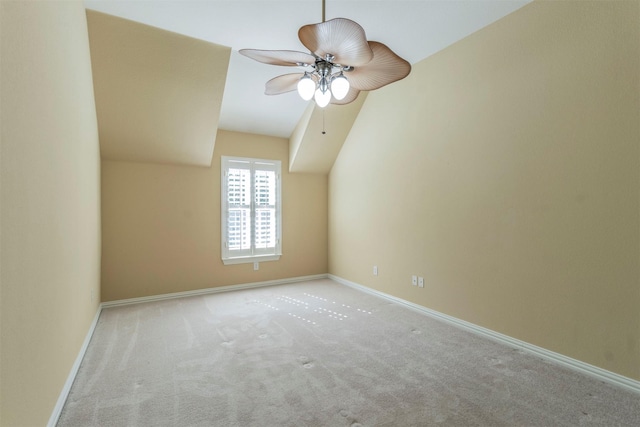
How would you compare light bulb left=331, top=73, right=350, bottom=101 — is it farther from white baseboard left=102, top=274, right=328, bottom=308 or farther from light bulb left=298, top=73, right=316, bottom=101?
white baseboard left=102, top=274, right=328, bottom=308

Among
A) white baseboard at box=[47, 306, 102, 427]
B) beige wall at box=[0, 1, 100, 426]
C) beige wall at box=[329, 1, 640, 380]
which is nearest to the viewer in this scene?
beige wall at box=[0, 1, 100, 426]

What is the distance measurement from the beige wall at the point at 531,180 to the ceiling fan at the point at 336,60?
1.40 metres

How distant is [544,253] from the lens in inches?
99.1

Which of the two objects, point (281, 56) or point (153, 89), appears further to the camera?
point (153, 89)

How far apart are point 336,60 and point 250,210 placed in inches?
135

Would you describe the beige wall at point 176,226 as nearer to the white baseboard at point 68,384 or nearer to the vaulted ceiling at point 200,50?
the vaulted ceiling at point 200,50

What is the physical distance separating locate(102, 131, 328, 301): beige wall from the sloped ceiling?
362 millimetres

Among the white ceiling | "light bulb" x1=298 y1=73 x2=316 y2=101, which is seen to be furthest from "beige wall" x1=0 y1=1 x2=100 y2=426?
"light bulb" x1=298 y1=73 x2=316 y2=101

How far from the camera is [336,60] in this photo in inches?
73.4

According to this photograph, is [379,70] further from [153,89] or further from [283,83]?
[153,89]

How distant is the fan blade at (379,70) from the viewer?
1.79m

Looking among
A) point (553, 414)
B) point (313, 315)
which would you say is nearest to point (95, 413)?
point (313, 315)

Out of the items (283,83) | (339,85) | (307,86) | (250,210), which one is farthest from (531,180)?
(250,210)

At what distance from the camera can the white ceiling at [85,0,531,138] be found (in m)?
2.58
